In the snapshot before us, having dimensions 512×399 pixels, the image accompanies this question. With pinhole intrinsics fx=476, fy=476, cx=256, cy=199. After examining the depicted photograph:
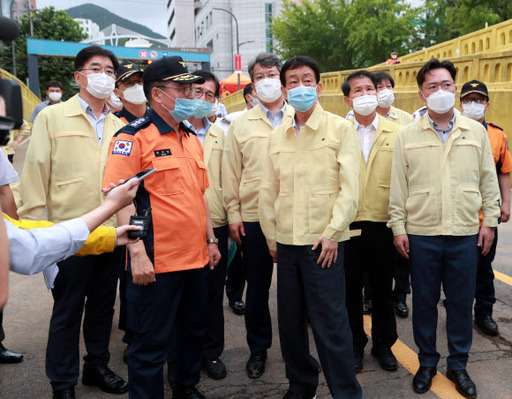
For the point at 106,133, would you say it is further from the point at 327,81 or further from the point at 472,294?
the point at 327,81

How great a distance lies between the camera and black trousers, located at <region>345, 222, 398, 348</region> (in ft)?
11.4

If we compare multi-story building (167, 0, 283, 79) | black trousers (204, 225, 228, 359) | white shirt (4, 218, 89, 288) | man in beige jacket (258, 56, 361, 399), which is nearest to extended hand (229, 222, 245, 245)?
black trousers (204, 225, 228, 359)

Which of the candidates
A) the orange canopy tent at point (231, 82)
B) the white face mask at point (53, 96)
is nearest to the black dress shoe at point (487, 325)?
the white face mask at point (53, 96)

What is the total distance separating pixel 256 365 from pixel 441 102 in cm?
222

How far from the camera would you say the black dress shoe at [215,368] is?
3356 mm

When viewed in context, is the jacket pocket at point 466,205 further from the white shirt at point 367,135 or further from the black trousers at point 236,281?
the black trousers at point 236,281

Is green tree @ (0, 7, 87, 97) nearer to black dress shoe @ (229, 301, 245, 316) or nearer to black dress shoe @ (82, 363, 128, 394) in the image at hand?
black dress shoe @ (229, 301, 245, 316)

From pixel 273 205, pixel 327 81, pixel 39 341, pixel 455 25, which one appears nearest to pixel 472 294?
pixel 273 205

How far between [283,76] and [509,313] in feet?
9.64

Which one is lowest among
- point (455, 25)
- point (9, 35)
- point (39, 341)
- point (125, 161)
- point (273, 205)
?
point (39, 341)

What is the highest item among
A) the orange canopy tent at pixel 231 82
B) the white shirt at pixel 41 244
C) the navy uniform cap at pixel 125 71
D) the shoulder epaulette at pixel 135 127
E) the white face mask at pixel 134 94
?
the orange canopy tent at pixel 231 82

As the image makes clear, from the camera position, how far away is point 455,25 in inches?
1053

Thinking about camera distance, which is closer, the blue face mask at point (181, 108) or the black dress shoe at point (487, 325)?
the blue face mask at point (181, 108)

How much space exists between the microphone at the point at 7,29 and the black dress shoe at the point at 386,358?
3.05 meters
